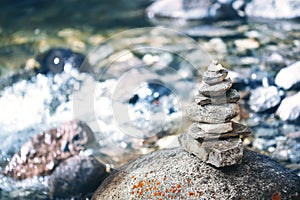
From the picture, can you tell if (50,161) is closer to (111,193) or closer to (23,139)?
(23,139)

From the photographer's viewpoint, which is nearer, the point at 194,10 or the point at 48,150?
the point at 48,150

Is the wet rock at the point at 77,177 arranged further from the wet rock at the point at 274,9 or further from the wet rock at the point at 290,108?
the wet rock at the point at 274,9

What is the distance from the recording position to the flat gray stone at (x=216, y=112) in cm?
448

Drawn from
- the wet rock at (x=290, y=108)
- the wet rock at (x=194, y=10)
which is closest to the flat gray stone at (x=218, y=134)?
the wet rock at (x=290, y=108)

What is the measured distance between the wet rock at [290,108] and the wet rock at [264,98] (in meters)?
0.16

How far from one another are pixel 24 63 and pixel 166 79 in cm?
364

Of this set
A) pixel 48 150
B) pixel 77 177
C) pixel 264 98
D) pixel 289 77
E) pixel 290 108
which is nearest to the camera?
pixel 77 177

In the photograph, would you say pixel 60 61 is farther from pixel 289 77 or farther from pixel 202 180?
pixel 202 180

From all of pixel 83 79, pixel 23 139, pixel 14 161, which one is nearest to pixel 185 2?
pixel 83 79

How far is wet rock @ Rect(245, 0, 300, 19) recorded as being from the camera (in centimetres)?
1220

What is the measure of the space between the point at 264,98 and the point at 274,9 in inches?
195

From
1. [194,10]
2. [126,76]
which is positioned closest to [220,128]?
[126,76]

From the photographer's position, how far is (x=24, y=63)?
418 inches

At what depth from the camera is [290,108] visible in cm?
792
